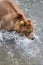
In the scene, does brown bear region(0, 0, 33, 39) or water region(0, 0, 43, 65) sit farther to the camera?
brown bear region(0, 0, 33, 39)

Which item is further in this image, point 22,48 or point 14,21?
point 14,21

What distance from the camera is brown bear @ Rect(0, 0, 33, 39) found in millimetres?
8531

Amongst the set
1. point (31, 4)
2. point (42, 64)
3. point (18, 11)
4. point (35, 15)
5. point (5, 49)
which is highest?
point (31, 4)

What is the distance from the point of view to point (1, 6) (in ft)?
28.5

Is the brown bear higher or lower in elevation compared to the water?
higher

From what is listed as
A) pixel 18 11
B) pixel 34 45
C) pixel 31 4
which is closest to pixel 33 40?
pixel 34 45

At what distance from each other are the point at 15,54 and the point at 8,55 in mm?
222

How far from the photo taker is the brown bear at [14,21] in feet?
28.0

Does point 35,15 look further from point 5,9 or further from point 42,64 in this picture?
point 42,64

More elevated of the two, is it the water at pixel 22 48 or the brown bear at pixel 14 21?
the brown bear at pixel 14 21

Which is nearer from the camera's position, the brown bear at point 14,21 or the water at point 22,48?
the water at point 22,48

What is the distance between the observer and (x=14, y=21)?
8.59 m

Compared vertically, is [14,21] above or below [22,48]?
above

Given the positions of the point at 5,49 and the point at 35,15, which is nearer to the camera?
the point at 5,49
